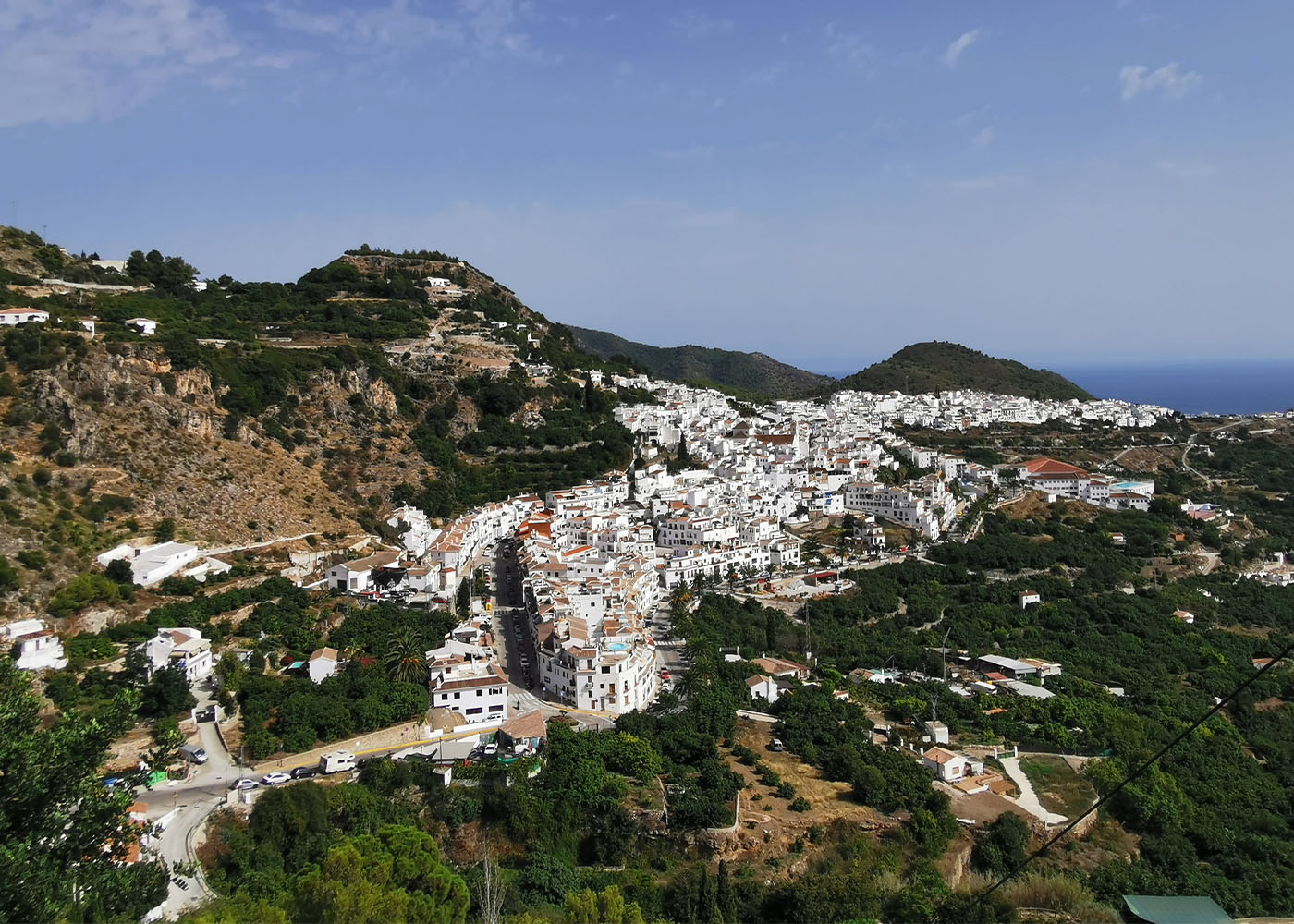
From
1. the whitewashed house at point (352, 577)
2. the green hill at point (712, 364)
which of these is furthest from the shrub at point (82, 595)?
the green hill at point (712, 364)

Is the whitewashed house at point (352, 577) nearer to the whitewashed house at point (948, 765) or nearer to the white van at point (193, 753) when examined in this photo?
the white van at point (193, 753)

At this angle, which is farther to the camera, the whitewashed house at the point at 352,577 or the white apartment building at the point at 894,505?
the white apartment building at the point at 894,505

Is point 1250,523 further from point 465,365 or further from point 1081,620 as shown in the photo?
point 465,365

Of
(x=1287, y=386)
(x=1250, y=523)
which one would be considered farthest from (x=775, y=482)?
(x=1287, y=386)

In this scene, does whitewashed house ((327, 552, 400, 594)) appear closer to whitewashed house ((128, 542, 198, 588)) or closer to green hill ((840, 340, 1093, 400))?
whitewashed house ((128, 542, 198, 588))

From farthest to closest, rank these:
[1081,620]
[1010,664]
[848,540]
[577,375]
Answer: [577,375] < [848,540] < [1081,620] < [1010,664]

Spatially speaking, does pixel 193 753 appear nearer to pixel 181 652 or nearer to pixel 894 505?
pixel 181 652

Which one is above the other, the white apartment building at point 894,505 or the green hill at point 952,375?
the green hill at point 952,375

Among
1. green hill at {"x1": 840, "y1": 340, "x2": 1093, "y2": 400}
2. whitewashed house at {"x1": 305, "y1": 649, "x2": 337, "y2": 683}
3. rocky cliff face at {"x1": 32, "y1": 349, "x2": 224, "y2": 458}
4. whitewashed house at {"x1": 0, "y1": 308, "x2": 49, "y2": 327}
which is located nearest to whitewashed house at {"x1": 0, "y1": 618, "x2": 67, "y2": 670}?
whitewashed house at {"x1": 305, "y1": 649, "x2": 337, "y2": 683}
